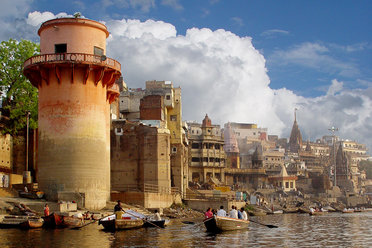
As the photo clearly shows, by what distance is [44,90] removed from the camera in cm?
3847

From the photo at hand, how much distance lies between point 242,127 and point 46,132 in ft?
411

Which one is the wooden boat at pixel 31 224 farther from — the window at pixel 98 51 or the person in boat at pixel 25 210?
the window at pixel 98 51

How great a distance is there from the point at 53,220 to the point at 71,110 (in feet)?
33.2

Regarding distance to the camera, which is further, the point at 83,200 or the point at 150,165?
the point at 150,165

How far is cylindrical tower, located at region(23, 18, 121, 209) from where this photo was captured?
122ft

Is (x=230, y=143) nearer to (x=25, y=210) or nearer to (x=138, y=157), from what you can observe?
(x=138, y=157)

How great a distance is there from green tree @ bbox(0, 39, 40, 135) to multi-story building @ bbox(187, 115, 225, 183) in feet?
147

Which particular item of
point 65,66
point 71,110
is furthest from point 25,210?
point 65,66

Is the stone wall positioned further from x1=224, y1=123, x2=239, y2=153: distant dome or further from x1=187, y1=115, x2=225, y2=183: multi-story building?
x1=224, y1=123, x2=239, y2=153: distant dome

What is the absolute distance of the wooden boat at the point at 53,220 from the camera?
29.6m

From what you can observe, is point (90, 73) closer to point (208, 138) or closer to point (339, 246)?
point (339, 246)

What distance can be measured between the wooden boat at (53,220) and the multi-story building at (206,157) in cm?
5734

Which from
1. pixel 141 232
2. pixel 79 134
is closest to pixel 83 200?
pixel 79 134

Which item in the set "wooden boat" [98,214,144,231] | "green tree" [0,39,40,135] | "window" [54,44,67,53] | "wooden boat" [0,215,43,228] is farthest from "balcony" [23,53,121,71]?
"wooden boat" [0,215,43,228]
